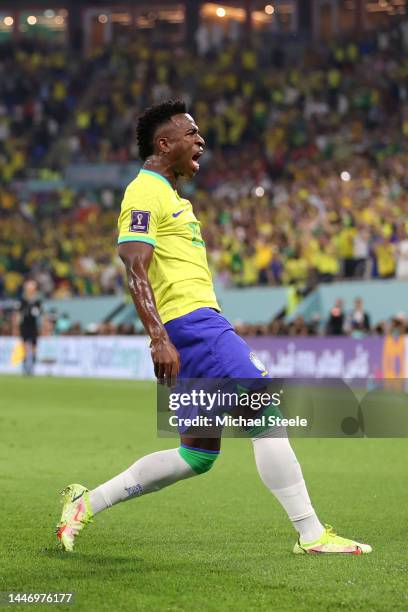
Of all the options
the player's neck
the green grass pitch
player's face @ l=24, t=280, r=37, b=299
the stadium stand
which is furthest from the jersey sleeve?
player's face @ l=24, t=280, r=37, b=299

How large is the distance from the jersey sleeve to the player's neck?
0.76ft

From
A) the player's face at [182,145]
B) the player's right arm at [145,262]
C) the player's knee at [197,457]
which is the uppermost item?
the player's face at [182,145]

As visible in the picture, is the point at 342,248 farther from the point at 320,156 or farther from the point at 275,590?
the point at 275,590

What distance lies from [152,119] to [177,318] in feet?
3.85

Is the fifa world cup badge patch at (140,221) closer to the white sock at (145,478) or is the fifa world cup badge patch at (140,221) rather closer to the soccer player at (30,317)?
the white sock at (145,478)

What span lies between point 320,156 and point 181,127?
28.3 metres

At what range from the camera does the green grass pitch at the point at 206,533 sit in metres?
5.87

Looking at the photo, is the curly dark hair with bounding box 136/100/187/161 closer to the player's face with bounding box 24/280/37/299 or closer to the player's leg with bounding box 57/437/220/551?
the player's leg with bounding box 57/437/220/551

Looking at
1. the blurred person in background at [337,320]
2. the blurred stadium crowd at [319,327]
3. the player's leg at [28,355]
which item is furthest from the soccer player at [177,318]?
the player's leg at [28,355]

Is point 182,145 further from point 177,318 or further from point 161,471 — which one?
point 161,471

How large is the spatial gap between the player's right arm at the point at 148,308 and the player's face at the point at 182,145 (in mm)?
625

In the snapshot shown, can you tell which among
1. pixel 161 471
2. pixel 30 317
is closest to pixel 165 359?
pixel 161 471

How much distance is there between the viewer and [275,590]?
5934mm

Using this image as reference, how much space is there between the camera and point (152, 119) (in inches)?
281
